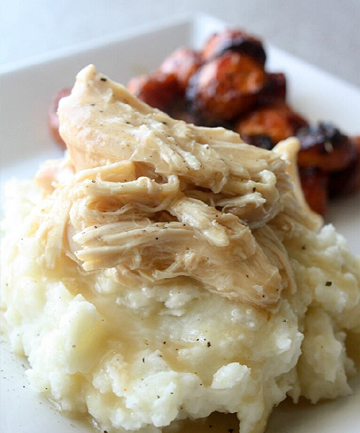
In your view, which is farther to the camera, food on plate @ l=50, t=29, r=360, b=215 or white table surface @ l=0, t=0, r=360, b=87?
white table surface @ l=0, t=0, r=360, b=87

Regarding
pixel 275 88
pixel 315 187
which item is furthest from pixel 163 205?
pixel 275 88

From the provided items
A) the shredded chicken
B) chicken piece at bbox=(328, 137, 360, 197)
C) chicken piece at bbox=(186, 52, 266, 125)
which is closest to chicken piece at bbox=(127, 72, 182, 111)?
chicken piece at bbox=(186, 52, 266, 125)

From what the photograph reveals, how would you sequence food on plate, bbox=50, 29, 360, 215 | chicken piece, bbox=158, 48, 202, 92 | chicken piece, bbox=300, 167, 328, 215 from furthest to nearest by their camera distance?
1. chicken piece, bbox=158, 48, 202, 92
2. food on plate, bbox=50, 29, 360, 215
3. chicken piece, bbox=300, 167, 328, 215

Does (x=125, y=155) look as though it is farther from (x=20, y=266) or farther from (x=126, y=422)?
(x=126, y=422)

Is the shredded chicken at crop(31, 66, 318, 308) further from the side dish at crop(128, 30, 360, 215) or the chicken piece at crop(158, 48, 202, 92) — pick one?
the chicken piece at crop(158, 48, 202, 92)

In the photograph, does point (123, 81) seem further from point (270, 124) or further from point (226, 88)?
point (270, 124)

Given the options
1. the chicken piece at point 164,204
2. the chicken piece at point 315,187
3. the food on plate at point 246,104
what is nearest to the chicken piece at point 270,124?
the food on plate at point 246,104

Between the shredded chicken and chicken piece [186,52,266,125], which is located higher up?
the shredded chicken
